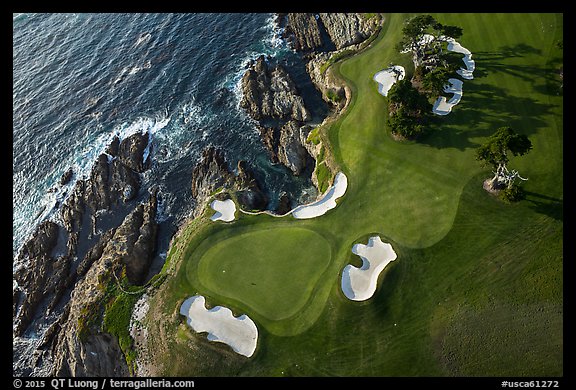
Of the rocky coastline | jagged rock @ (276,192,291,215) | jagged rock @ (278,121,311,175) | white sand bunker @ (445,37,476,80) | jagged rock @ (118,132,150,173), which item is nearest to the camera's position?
the rocky coastline

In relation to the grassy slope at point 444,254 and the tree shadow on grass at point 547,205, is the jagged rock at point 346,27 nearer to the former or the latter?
the grassy slope at point 444,254

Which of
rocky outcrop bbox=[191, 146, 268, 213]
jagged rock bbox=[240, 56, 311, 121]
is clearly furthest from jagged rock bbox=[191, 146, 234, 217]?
jagged rock bbox=[240, 56, 311, 121]

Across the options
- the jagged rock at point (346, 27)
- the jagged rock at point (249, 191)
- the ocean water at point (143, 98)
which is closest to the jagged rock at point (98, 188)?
the ocean water at point (143, 98)

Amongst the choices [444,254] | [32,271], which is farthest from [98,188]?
[444,254]

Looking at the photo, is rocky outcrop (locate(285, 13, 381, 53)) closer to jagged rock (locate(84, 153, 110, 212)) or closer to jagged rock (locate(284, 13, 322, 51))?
jagged rock (locate(284, 13, 322, 51))

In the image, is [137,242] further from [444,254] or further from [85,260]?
[444,254]
